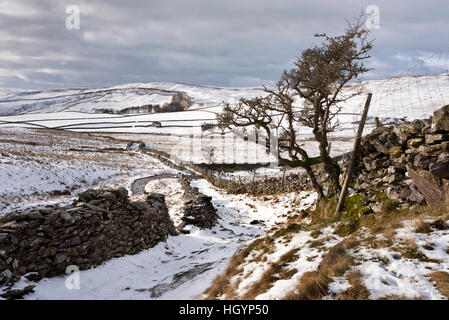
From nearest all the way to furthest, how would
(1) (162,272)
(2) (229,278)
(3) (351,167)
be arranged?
(2) (229,278)
(1) (162,272)
(3) (351,167)

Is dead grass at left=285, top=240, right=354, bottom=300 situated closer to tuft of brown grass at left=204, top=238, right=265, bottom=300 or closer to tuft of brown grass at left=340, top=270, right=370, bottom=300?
tuft of brown grass at left=340, top=270, right=370, bottom=300

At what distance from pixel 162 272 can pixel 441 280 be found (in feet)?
26.5

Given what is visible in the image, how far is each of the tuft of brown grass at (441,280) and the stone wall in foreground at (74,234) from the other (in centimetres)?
900

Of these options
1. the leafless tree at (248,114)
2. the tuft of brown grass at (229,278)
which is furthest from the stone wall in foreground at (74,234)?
the leafless tree at (248,114)

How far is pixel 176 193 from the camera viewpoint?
923 inches

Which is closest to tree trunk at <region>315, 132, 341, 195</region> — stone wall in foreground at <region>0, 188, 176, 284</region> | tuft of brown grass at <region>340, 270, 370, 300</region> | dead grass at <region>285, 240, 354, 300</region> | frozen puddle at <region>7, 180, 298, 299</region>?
frozen puddle at <region>7, 180, 298, 299</region>

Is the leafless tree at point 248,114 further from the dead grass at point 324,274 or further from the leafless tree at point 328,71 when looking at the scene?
the dead grass at point 324,274

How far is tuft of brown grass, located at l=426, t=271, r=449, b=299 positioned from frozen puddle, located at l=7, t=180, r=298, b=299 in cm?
480

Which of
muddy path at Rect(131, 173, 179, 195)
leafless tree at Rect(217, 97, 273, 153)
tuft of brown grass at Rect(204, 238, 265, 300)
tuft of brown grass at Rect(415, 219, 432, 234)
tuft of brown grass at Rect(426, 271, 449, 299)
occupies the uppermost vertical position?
leafless tree at Rect(217, 97, 273, 153)

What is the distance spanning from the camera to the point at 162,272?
31.8 feet

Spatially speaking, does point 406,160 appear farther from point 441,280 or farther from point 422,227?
point 441,280

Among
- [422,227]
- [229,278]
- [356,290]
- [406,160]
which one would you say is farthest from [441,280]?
[406,160]

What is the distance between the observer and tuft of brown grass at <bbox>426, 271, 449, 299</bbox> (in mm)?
4057
